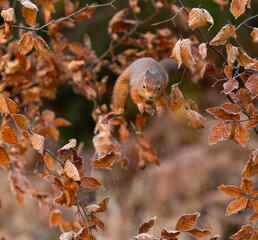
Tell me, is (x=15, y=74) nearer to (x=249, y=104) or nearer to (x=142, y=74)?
(x=142, y=74)

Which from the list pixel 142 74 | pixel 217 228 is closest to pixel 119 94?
pixel 142 74

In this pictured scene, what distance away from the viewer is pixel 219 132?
88 cm

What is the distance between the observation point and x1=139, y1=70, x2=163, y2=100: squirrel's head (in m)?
1.27

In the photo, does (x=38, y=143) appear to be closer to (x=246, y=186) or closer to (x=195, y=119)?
(x=195, y=119)

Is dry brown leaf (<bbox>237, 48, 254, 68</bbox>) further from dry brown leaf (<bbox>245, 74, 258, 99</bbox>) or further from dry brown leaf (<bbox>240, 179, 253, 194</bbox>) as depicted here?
dry brown leaf (<bbox>240, 179, 253, 194</bbox>)

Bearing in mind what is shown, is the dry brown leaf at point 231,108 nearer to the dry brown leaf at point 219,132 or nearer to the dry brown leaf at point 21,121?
the dry brown leaf at point 219,132

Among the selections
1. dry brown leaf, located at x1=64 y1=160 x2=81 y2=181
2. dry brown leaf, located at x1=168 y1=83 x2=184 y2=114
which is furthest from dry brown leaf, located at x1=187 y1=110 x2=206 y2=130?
dry brown leaf, located at x1=64 y1=160 x2=81 y2=181

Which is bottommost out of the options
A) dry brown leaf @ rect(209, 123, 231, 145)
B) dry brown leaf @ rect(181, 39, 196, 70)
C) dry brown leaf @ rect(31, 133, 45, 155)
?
dry brown leaf @ rect(209, 123, 231, 145)

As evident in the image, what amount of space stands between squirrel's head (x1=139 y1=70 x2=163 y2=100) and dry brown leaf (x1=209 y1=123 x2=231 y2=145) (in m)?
0.40

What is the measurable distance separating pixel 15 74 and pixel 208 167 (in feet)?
6.94

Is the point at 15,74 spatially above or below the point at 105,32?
above

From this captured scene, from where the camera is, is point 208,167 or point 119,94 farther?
point 208,167

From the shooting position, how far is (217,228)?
9.42ft

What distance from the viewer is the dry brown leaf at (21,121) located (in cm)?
85
